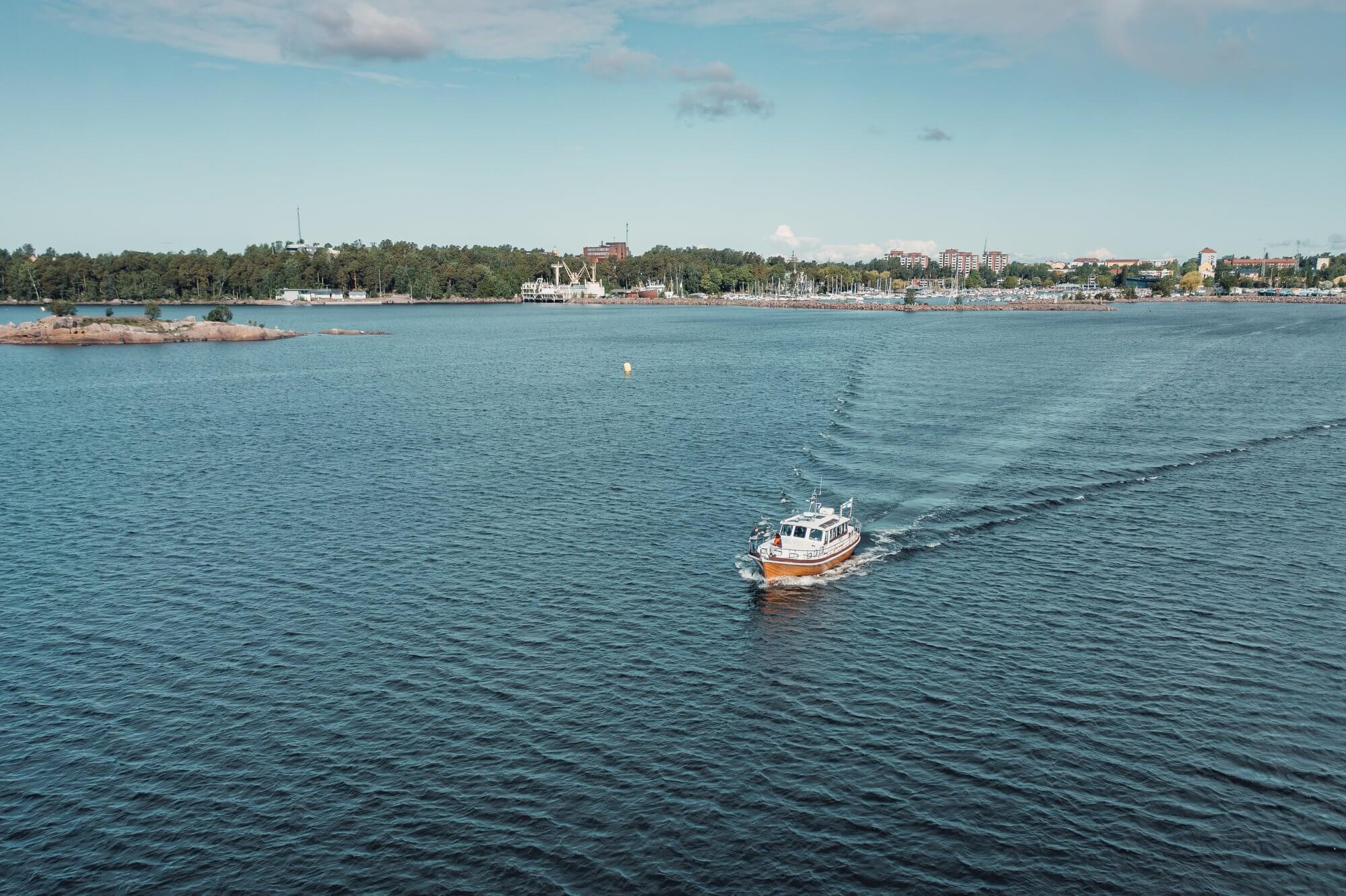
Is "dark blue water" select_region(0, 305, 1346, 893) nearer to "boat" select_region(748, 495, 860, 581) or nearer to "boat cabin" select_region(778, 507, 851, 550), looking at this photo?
"boat" select_region(748, 495, 860, 581)

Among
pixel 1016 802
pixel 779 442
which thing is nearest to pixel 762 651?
pixel 1016 802

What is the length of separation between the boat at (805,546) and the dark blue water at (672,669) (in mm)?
1601

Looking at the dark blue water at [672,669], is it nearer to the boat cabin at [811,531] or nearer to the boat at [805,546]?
the boat at [805,546]

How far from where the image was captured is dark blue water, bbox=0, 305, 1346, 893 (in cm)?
3775

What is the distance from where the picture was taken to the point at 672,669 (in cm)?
5156

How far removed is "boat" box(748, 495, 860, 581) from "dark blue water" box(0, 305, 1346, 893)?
63.0 inches

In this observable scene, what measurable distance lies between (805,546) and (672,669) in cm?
1614

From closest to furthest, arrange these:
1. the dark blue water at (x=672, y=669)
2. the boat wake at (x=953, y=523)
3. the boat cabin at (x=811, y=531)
Result: the dark blue water at (x=672, y=669), the boat cabin at (x=811, y=531), the boat wake at (x=953, y=523)

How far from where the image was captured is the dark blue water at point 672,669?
37750 mm

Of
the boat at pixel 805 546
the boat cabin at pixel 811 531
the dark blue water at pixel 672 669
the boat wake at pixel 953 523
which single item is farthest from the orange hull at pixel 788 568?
the dark blue water at pixel 672 669

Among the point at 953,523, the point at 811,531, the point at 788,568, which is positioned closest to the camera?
the point at 788,568

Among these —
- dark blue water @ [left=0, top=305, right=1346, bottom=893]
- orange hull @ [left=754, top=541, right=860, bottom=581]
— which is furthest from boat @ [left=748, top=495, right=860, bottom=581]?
dark blue water @ [left=0, top=305, right=1346, bottom=893]

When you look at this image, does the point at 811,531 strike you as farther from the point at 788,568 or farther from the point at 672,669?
the point at 672,669

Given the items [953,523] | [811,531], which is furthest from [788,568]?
[953,523]
